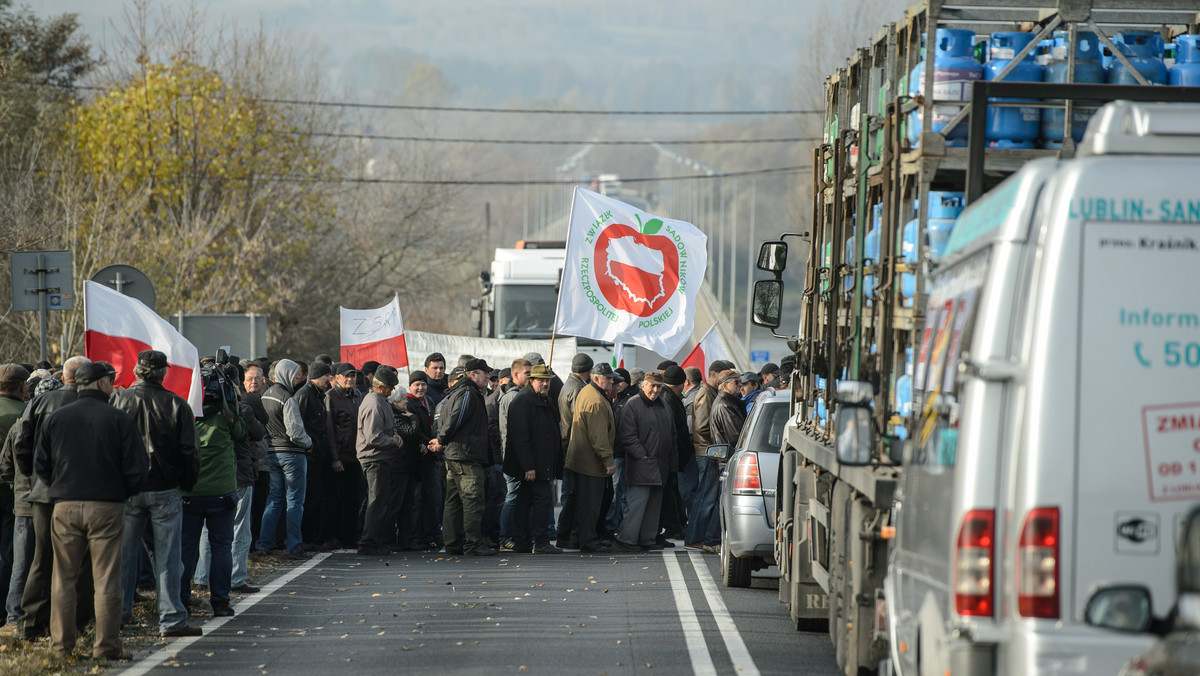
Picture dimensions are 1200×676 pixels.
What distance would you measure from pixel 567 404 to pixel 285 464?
3.32 m

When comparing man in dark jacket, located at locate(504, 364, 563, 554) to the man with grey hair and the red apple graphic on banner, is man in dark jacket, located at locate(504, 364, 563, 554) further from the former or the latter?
the man with grey hair

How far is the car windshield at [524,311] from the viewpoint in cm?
2559

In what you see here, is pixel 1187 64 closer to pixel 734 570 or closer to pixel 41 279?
pixel 734 570

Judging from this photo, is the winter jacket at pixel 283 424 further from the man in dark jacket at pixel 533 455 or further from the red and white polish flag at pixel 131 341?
the red and white polish flag at pixel 131 341

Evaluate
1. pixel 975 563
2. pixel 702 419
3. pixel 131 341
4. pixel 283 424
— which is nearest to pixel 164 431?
pixel 131 341

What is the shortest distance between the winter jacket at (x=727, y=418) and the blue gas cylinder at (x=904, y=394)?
8.40 m

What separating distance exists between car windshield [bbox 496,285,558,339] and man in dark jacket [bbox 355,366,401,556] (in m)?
11.0

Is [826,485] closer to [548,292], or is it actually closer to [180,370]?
[180,370]

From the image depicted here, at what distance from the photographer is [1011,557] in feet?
13.4

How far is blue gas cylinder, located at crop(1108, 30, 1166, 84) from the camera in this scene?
23.1 feet

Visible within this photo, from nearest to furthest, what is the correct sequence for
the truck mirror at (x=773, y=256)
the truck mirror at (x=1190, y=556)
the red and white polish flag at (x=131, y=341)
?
the truck mirror at (x=1190, y=556) → the red and white polish flag at (x=131, y=341) → the truck mirror at (x=773, y=256)

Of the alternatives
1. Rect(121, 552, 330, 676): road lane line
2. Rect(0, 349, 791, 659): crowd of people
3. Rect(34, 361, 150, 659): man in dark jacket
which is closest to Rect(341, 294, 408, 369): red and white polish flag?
Rect(0, 349, 791, 659): crowd of people

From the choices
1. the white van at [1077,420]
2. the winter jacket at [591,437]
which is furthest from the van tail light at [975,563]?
the winter jacket at [591,437]

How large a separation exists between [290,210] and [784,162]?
115253 mm
